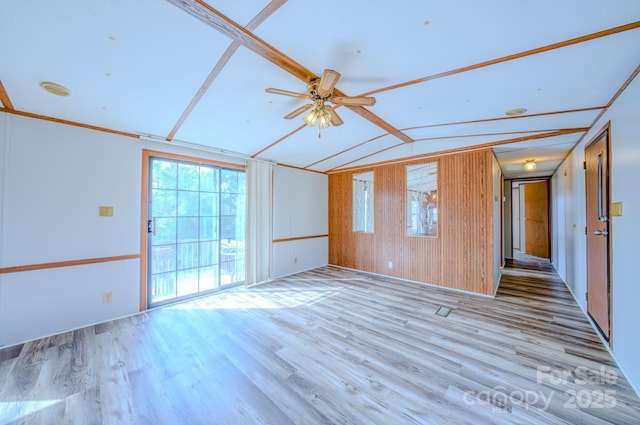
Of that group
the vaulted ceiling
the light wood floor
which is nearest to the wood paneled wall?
the light wood floor

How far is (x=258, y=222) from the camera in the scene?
14.3ft

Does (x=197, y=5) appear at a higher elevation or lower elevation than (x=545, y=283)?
higher

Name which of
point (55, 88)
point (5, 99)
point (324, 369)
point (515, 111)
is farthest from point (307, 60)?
point (5, 99)

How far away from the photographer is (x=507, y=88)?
7.29 ft

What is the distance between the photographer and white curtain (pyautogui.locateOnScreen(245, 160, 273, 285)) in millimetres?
4266

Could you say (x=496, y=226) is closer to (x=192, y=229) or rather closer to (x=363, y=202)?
(x=363, y=202)

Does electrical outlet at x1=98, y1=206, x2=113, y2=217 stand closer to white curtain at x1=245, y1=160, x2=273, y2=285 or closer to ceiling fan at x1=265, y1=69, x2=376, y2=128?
white curtain at x1=245, y1=160, x2=273, y2=285

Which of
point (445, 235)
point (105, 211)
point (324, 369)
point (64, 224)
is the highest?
point (105, 211)

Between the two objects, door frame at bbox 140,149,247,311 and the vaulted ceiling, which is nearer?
the vaulted ceiling

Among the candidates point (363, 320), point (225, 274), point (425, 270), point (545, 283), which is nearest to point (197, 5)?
point (363, 320)

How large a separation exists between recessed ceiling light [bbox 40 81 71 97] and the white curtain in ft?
7.72

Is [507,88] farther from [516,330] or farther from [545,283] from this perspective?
[545,283]

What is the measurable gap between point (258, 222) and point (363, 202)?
235 centimetres

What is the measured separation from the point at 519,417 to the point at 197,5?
3.33 meters
